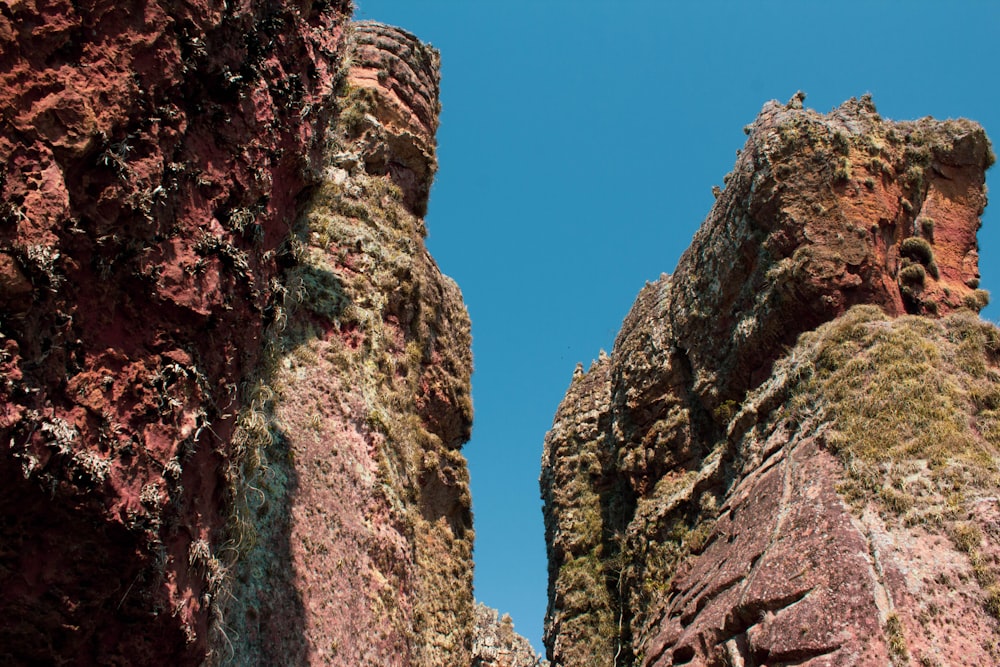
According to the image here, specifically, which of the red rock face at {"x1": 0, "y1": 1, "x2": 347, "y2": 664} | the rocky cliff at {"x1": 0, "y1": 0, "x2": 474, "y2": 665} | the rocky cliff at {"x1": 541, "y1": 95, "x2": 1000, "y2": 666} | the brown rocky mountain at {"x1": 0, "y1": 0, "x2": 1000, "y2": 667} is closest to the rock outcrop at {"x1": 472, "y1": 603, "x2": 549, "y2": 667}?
the brown rocky mountain at {"x1": 0, "y1": 0, "x2": 1000, "y2": 667}

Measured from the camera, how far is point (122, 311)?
5520mm

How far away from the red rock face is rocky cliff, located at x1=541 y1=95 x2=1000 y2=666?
11.1 metres

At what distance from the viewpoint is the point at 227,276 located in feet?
21.0

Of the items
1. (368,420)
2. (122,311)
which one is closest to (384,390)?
(368,420)

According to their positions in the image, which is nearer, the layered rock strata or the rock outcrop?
the layered rock strata

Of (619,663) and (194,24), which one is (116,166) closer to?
(194,24)

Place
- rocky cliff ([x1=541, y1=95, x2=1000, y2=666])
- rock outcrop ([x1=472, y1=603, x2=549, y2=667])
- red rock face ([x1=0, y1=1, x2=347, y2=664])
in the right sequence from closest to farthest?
1. red rock face ([x1=0, y1=1, x2=347, y2=664])
2. rocky cliff ([x1=541, y1=95, x2=1000, y2=666])
3. rock outcrop ([x1=472, y1=603, x2=549, y2=667])

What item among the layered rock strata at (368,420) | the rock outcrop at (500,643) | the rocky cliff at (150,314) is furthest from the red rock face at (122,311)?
the rock outcrop at (500,643)

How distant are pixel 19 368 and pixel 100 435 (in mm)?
696

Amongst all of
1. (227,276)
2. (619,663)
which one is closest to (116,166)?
(227,276)

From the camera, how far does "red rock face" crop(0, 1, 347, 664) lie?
Result: 4.77m

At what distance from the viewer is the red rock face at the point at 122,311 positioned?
15.6 feet

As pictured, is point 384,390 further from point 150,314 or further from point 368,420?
point 150,314

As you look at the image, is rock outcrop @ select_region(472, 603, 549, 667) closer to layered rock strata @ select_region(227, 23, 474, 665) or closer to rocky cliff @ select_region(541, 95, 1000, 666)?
rocky cliff @ select_region(541, 95, 1000, 666)
